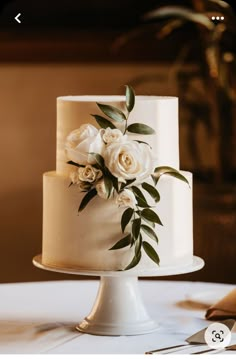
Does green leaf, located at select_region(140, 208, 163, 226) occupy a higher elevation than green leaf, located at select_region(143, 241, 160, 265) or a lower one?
higher

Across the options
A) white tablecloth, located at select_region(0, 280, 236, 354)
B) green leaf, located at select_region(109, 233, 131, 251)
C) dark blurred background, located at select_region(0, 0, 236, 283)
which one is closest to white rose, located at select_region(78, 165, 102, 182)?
green leaf, located at select_region(109, 233, 131, 251)

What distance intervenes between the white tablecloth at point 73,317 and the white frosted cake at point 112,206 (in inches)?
4.6

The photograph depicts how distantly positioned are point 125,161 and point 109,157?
25 millimetres

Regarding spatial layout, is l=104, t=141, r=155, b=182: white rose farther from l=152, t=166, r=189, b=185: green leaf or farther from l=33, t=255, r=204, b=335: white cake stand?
l=33, t=255, r=204, b=335: white cake stand

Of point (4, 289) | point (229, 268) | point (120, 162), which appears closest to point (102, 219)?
point (120, 162)

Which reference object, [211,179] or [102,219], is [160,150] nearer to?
[102,219]

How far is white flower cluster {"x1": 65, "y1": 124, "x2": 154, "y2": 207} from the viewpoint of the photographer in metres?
1.49

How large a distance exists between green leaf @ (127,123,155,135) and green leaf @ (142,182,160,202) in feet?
0.27

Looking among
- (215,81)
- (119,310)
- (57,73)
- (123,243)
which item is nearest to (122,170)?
(123,243)

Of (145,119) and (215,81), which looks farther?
(215,81)

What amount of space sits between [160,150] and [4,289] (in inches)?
20.8

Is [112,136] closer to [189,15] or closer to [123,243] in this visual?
[123,243]

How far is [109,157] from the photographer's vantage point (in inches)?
58.9

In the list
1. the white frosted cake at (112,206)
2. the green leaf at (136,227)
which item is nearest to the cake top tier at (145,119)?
the white frosted cake at (112,206)
